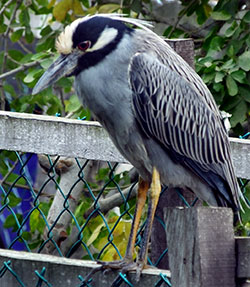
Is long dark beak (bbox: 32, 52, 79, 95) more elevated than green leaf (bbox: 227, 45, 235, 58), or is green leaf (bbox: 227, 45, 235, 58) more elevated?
long dark beak (bbox: 32, 52, 79, 95)

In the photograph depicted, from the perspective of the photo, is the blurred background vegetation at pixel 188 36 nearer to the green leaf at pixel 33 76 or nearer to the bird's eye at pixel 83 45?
the green leaf at pixel 33 76

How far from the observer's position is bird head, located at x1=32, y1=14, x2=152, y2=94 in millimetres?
2840

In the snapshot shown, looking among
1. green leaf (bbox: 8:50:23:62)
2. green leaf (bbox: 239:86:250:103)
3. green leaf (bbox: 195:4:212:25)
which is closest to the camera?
green leaf (bbox: 239:86:250:103)

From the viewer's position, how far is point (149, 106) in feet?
9.78

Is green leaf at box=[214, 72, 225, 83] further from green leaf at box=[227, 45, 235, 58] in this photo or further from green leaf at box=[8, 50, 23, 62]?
green leaf at box=[8, 50, 23, 62]

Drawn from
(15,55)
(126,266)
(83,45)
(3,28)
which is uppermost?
(83,45)

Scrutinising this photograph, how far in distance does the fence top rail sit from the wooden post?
2.86 feet

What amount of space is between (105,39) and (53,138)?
1.81ft

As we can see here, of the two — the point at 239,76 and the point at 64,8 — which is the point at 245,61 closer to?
the point at 239,76

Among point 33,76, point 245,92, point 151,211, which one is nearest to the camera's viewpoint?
point 151,211

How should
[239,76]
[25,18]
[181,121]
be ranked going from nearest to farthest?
[181,121], [239,76], [25,18]

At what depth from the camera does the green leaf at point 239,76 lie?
379 centimetres

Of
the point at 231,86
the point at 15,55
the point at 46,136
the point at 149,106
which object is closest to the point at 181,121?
the point at 149,106

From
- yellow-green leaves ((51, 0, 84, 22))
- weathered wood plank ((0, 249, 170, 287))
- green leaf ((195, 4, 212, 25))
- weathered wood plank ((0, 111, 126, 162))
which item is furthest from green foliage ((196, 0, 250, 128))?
weathered wood plank ((0, 249, 170, 287))
